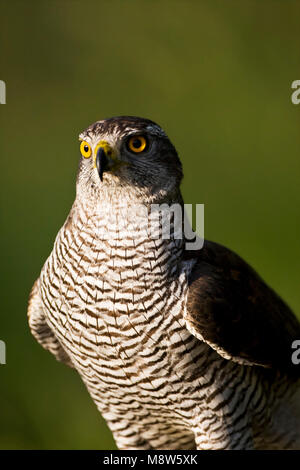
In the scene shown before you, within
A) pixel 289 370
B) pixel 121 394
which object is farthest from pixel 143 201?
pixel 289 370

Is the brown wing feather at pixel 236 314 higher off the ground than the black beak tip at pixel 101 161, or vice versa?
the black beak tip at pixel 101 161

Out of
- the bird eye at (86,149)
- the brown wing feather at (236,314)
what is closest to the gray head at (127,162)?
the bird eye at (86,149)

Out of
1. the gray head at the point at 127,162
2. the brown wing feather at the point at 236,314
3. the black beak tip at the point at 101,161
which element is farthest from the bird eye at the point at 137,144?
the brown wing feather at the point at 236,314

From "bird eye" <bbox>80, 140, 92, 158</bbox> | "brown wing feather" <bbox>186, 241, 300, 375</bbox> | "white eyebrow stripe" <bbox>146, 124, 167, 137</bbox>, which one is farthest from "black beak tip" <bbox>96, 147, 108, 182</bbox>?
"brown wing feather" <bbox>186, 241, 300, 375</bbox>

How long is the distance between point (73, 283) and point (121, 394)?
1.57ft

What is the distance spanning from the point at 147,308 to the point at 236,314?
16.2 inches

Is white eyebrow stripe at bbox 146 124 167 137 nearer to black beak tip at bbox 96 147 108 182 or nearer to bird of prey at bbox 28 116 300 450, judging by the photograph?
bird of prey at bbox 28 116 300 450

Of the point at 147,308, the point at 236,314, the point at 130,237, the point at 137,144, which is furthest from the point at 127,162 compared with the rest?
the point at 236,314

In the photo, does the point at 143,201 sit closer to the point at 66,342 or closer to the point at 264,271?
the point at 66,342

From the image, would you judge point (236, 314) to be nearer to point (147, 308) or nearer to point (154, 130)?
point (147, 308)

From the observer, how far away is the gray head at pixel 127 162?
292cm

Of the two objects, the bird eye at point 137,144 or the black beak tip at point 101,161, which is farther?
the bird eye at point 137,144

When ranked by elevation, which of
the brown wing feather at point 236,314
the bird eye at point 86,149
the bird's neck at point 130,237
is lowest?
the brown wing feather at point 236,314

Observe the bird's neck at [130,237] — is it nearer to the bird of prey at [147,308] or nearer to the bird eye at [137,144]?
the bird of prey at [147,308]
